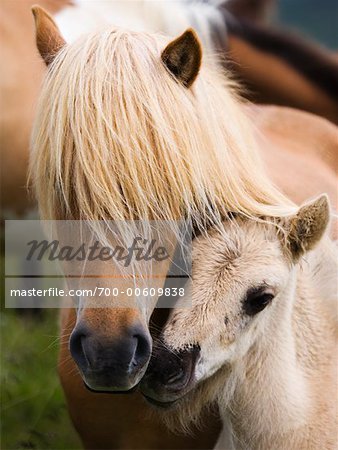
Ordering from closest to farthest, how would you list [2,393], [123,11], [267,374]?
[267,374], [2,393], [123,11]

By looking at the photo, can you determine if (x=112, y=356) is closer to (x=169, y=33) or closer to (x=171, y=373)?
(x=171, y=373)

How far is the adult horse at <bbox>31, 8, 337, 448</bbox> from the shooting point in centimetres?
150

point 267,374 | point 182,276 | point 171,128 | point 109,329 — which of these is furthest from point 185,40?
point 267,374

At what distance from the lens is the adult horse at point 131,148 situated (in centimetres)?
150

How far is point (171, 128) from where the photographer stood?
155 cm

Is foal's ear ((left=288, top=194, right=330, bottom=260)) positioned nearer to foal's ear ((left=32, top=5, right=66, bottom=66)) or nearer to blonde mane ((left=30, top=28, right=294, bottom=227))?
blonde mane ((left=30, top=28, right=294, bottom=227))

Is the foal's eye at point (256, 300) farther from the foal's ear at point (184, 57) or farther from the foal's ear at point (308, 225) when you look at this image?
the foal's ear at point (184, 57)

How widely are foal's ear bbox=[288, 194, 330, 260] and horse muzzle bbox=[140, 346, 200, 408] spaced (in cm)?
26

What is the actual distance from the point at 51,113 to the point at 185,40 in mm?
279

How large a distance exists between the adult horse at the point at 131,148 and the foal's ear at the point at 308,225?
4 cm

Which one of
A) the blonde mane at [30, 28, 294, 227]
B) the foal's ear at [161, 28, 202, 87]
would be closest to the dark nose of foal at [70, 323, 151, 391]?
the blonde mane at [30, 28, 294, 227]

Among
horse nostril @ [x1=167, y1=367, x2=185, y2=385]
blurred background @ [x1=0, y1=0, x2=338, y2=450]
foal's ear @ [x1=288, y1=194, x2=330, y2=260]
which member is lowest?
blurred background @ [x1=0, y1=0, x2=338, y2=450]

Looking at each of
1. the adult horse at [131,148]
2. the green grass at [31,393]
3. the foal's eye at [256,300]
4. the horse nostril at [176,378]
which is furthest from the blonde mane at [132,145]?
the green grass at [31,393]

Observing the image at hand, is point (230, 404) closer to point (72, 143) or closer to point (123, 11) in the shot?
point (72, 143)
